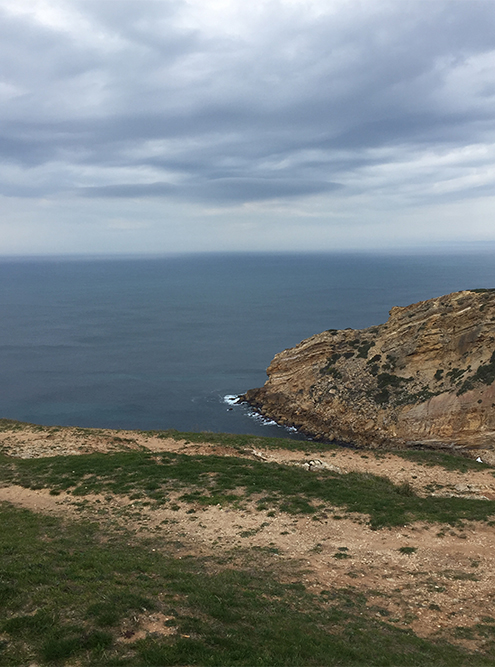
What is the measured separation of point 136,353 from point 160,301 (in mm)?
74427

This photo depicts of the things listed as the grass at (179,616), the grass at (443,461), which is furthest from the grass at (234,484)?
the grass at (443,461)

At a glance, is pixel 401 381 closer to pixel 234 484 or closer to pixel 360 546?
pixel 234 484

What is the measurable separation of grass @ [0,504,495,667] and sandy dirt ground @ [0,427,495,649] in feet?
2.32

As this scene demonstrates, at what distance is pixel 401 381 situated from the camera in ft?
161

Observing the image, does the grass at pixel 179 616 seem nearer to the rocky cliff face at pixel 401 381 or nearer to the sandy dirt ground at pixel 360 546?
the sandy dirt ground at pixel 360 546

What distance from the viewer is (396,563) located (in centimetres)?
1349

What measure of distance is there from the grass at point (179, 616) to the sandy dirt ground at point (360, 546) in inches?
27.8

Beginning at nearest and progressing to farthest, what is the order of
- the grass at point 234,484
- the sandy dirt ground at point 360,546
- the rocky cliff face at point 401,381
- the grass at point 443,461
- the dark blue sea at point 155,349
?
the sandy dirt ground at point 360,546
the grass at point 234,484
the grass at point 443,461
the rocky cliff face at point 401,381
the dark blue sea at point 155,349

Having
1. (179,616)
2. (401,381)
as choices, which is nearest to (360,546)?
(179,616)

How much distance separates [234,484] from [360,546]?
6604mm

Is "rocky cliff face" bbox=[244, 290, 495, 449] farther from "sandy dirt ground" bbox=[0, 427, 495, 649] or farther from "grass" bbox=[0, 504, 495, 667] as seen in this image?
"grass" bbox=[0, 504, 495, 667]

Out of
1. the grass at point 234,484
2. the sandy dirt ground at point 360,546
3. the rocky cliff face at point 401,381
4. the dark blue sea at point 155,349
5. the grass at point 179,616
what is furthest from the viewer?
the dark blue sea at point 155,349

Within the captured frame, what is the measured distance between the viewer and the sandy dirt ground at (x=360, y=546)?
11211 millimetres

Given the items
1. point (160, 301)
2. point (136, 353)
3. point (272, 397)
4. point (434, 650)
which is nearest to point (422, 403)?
point (272, 397)
